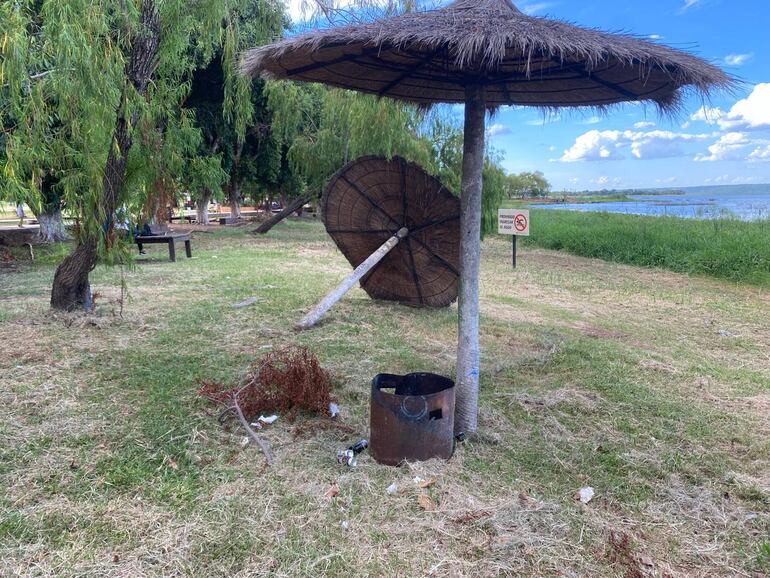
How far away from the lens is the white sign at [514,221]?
1105 centimetres

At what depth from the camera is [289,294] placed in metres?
7.30

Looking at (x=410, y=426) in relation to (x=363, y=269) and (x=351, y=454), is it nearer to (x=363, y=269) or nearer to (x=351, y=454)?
(x=351, y=454)

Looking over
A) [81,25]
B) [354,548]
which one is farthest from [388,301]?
[354,548]

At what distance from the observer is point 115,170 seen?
5211mm

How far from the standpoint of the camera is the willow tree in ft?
12.8

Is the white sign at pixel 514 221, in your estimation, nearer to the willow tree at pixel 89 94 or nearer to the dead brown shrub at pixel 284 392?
the willow tree at pixel 89 94

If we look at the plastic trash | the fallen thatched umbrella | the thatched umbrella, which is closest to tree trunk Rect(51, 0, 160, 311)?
the fallen thatched umbrella

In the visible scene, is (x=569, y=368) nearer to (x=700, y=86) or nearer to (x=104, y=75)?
(x=700, y=86)

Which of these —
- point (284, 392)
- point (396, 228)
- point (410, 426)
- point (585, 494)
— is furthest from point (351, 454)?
point (396, 228)

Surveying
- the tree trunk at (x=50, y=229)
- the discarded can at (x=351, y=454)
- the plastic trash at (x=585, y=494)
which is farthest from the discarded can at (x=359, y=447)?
the tree trunk at (x=50, y=229)

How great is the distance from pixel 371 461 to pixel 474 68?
217 centimetres

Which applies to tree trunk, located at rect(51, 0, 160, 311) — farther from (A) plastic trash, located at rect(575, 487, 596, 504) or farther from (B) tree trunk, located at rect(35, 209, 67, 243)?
(B) tree trunk, located at rect(35, 209, 67, 243)

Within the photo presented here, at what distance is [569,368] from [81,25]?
4444 millimetres

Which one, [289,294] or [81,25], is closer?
[81,25]
